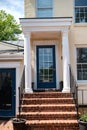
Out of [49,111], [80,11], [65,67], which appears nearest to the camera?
[49,111]

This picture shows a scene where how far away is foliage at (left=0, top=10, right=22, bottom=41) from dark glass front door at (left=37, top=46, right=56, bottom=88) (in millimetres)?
27863

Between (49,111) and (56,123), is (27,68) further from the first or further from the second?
(56,123)

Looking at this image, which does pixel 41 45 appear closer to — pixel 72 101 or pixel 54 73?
pixel 54 73

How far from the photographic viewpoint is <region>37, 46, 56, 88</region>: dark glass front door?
43.1 feet

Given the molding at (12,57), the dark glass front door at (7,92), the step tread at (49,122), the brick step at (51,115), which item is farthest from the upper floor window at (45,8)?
the step tread at (49,122)

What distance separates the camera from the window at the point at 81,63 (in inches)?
513

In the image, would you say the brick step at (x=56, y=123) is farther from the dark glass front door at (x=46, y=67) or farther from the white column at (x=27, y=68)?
the dark glass front door at (x=46, y=67)

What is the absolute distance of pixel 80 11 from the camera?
1335cm

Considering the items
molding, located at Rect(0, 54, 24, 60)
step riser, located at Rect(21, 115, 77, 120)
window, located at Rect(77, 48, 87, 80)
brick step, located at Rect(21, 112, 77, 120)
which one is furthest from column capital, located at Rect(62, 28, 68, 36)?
step riser, located at Rect(21, 115, 77, 120)

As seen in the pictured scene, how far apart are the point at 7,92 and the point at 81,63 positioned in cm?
402

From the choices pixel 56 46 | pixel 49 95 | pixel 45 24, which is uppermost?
pixel 45 24

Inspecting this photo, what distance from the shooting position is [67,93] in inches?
447

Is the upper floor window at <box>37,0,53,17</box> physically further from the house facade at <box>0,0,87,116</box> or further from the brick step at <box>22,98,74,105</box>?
the brick step at <box>22,98,74,105</box>

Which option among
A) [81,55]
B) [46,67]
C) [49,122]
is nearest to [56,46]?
[46,67]
